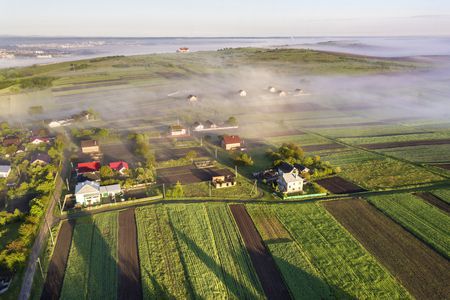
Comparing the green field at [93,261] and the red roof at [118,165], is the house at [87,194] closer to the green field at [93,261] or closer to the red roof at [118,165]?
the green field at [93,261]

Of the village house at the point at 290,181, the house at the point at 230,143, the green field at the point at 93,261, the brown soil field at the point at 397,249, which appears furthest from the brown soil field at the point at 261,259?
the house at the point at 230,143

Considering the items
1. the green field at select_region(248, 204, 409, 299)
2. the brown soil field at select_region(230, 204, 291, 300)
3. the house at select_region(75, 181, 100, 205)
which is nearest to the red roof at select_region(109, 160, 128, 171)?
the house at select_region(75, 181, 100, 205)

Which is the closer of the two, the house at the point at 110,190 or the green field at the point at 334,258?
the green field at the point at 334,258

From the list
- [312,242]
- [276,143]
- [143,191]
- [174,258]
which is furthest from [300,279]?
[276,143]

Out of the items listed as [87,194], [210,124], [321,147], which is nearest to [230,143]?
[210,124]

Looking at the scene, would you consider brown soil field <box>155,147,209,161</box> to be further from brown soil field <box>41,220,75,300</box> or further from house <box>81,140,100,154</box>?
brown soil field <box>41,220,75,300</box>

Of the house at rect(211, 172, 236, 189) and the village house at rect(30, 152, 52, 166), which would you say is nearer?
the house at rect(211, 172, 236, 189)

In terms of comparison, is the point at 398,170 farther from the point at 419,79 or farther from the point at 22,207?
the point at 419,79
